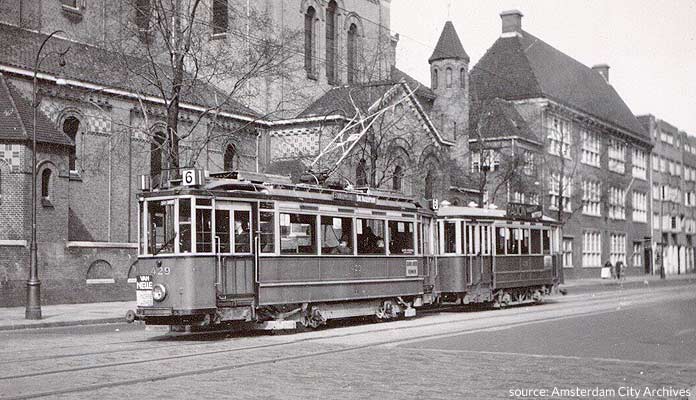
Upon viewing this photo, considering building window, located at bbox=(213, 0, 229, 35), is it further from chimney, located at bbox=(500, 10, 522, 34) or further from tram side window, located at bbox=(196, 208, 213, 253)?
chimney, located at bbox=(500, 10, 522, 34)

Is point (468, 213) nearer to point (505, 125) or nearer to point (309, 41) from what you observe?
point (309, 41)

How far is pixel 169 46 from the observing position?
25.2 meters

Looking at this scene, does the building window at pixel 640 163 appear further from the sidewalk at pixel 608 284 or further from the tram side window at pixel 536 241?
the tram side window at pixel 536 241

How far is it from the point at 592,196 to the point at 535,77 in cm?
1189

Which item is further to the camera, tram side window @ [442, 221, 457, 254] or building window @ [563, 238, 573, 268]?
building window @ [563, 238, 573, 268]

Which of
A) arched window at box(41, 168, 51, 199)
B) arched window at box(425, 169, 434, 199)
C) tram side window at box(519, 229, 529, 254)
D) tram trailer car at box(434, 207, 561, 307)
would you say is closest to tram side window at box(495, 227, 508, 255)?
tram trailer car at box(434, 207, 561, 307)

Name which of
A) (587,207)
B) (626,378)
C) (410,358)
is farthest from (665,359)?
(587,207)

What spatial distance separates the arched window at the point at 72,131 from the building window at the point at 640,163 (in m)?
57.8

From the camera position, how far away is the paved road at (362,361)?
35.4ft

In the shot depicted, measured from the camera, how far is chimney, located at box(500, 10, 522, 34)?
6788cm

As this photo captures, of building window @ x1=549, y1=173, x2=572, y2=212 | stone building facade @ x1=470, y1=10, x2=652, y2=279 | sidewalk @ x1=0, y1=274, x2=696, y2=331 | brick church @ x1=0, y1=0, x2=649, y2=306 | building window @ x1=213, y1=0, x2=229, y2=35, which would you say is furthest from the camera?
stone building facade @ x1=470, y1=10, x2=652, y2=279

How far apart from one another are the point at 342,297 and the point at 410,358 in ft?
23.1

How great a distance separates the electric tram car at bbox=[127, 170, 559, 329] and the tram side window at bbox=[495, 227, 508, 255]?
317 centimetres

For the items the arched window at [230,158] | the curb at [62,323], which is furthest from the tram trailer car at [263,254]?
the arched window at [230,158]
